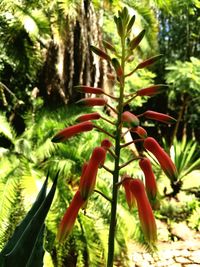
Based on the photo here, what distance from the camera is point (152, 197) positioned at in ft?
4.16

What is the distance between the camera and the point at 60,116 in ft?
18.9

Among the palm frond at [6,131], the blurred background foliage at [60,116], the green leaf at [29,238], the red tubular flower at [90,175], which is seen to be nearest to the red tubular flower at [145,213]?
the red tubular flower at [90,175]

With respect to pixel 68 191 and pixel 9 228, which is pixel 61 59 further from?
pixel 9 228

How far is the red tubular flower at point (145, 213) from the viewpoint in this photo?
1.17 m

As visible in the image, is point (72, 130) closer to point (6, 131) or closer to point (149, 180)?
point (149, 180)

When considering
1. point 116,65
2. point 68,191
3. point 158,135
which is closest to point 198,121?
point 158,135

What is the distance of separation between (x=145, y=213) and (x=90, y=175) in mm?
180

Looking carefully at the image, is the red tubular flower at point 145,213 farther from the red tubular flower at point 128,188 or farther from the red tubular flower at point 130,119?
the red tubular flower at point 130,119

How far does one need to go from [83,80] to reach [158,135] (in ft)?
16.7

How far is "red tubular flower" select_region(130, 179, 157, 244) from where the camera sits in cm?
117

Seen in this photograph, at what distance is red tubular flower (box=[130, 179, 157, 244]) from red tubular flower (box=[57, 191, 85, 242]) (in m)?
0.15

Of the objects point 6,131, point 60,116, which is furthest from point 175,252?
point 6,131

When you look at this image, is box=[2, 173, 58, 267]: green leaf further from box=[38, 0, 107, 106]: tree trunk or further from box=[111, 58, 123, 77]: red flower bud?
box=[38, 0, 107, 106]: tree trunk

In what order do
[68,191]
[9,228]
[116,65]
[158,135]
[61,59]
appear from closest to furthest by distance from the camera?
[116,65] < [9,228] < [68,191] < [61,59] < [158,135]
